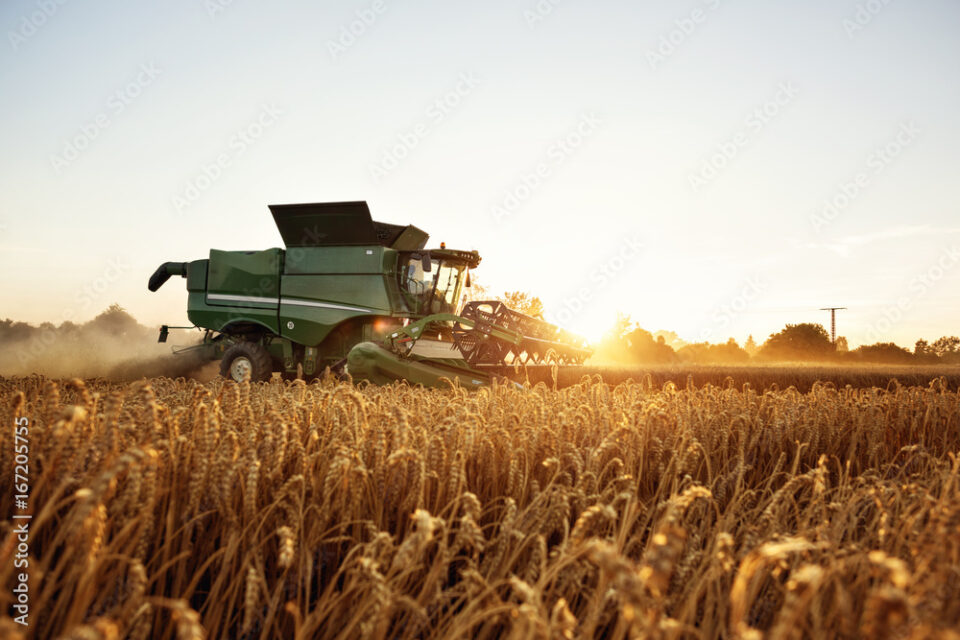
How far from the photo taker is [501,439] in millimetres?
2602

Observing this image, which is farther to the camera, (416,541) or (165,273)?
(165,273)

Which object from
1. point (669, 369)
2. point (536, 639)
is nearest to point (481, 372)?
point (669, 369)

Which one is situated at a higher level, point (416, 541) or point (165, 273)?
point (165, 273)

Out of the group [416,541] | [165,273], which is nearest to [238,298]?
[165,273]

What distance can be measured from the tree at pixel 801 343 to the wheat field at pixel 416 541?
59.6 ft

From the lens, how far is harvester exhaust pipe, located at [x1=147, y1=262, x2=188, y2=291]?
1446cm

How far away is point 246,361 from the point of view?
12492mm

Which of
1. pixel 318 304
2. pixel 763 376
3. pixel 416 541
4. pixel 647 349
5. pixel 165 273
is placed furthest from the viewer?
pixel 647 349

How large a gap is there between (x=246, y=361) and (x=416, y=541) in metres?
12.2

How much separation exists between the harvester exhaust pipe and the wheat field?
1276cm

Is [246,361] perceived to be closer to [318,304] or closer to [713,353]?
[318,304]

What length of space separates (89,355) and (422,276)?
31.9ft

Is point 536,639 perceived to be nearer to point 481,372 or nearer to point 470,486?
point 470,486

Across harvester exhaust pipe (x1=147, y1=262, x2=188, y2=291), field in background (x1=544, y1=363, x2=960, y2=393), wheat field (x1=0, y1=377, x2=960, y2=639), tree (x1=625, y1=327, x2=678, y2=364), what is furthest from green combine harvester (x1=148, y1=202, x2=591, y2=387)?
wheat field (x1=0, y1=377, x2=960, y2=639)
